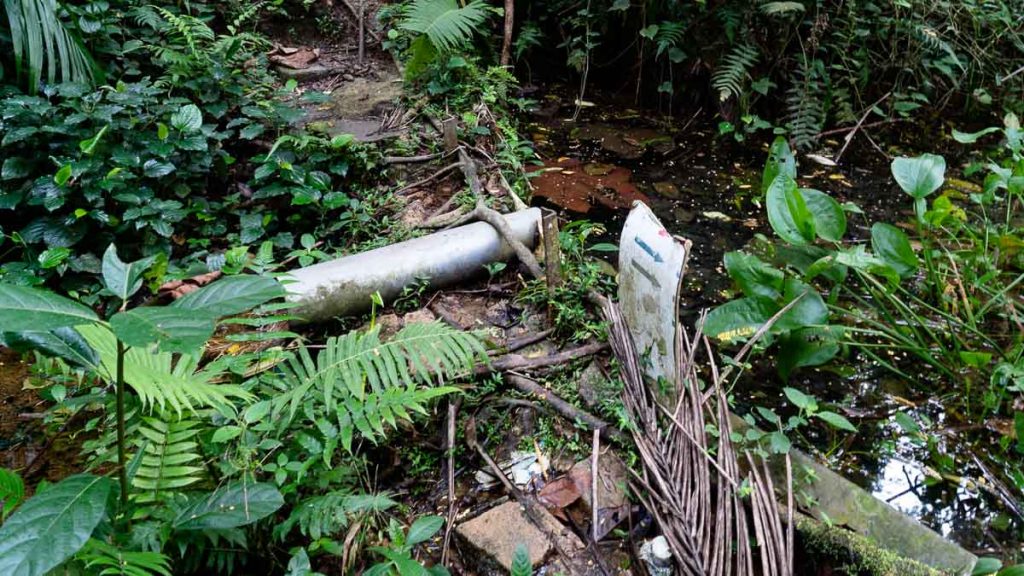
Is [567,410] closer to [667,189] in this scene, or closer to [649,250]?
[649,250]

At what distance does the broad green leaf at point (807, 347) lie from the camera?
7.58 feet

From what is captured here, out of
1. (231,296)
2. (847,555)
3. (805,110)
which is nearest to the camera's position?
(231,296)

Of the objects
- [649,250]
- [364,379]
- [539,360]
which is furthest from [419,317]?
[649,250]

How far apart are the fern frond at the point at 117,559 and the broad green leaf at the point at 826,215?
7.08 feet

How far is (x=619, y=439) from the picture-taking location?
209 cm

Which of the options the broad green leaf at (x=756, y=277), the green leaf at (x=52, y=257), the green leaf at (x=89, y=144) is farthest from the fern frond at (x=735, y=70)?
the green leaf at (x=52, y=257)

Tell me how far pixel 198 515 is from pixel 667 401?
1.31m

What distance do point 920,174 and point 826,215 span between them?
0.39 meters

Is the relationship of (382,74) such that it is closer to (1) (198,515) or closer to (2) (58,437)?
(2) (58,437)

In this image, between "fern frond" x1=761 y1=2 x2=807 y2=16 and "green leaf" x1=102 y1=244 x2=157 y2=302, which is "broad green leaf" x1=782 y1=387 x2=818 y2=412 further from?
"fern frond" x1=761 y1=2 x2=807 y2=16

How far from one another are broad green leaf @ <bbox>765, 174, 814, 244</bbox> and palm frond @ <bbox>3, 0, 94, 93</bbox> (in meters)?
3.20

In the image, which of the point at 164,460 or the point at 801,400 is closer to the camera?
the point at 164,460

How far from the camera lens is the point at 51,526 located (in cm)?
129

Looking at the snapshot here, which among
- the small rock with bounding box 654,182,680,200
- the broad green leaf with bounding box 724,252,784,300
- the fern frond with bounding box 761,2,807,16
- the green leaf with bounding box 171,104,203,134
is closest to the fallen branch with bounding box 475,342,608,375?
the broad green leaf with bounding box 724,252,784,300
